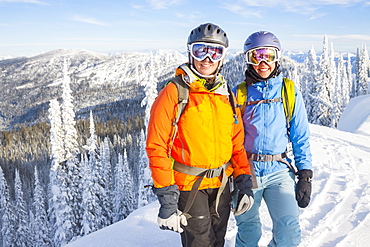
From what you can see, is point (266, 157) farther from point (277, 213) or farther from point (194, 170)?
point (194, 170)

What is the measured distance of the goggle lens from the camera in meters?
2.93

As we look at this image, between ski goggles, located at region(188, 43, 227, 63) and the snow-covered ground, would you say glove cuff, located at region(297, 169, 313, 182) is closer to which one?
the snow-covered ground

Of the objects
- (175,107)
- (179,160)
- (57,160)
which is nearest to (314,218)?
(179,160)

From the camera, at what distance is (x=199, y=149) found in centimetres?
271

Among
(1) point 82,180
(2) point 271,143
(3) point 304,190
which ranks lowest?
(1) point 82,180

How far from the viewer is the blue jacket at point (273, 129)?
10.7 feet

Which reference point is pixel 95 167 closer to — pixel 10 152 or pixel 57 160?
pixel 57 160

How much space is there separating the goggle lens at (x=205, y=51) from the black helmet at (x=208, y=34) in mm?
53

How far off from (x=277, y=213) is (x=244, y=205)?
435 millimetres

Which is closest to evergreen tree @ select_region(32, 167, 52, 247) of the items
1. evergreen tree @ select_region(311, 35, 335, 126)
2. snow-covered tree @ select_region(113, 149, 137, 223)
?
snow-covered tree @ select_region(113, 149, 137, 223)

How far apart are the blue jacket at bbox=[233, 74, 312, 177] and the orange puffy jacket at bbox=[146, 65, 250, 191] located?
54cm

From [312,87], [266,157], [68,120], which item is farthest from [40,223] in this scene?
[312,87]

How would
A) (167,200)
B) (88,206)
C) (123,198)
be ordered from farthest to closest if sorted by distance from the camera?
1. (123,198)
2. (88,206)
3. (167,200)

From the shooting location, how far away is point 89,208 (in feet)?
81.9
